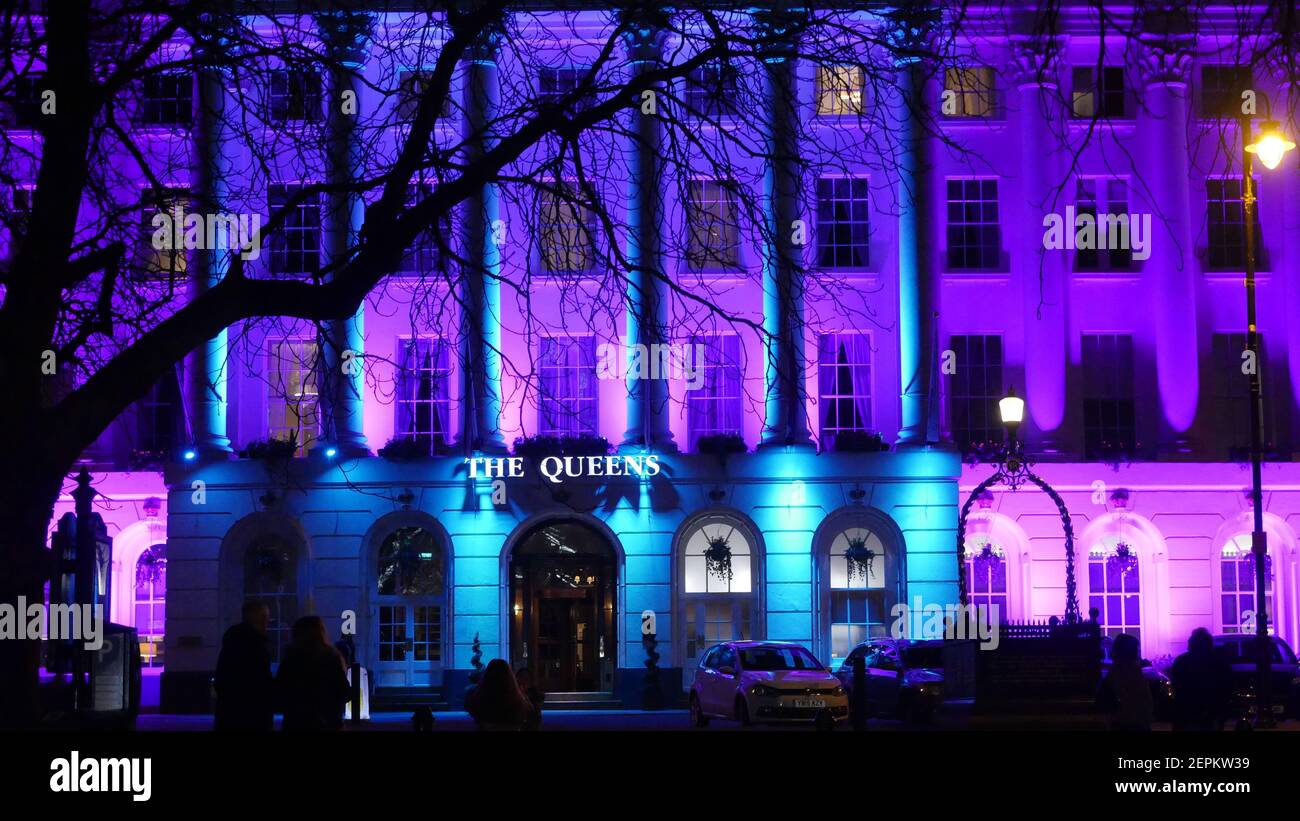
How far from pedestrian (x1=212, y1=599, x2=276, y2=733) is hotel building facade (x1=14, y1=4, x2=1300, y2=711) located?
2833 cm

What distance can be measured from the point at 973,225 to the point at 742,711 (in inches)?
695

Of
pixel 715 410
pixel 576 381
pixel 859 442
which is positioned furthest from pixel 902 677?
pixel 576 381

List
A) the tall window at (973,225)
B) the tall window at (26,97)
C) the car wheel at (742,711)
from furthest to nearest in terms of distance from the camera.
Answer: the tall window at (973,225) < the car wheel at (742,711) < the tall window at (26,97)

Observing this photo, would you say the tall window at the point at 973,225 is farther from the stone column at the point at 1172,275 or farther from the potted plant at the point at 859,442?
the potted plant at the point at 859,442

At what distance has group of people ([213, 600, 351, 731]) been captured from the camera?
14914 millimetres

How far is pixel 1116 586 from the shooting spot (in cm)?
4519

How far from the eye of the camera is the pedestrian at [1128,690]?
16.8 m

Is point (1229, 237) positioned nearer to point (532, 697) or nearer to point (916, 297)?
point (916, 297)

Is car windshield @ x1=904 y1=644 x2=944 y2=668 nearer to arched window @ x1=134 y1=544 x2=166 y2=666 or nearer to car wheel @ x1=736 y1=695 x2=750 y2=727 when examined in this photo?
car wheel @ x1=736 y1=695 x2=750 y2=727

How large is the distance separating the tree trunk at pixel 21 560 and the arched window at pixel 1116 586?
35.0 m
